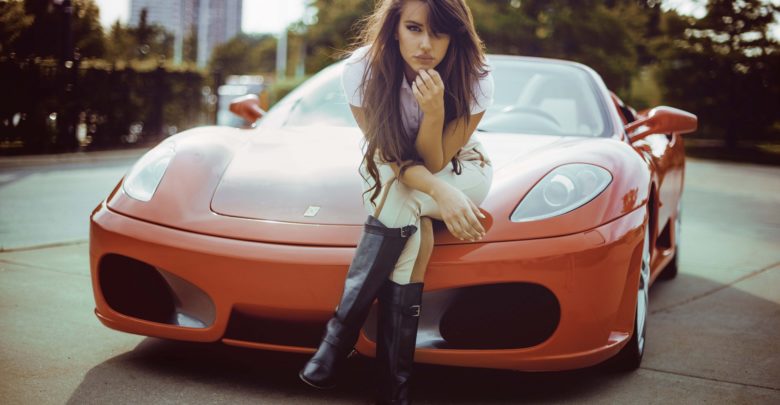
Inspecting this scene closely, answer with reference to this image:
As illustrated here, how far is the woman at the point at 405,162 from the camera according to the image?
8.30ft

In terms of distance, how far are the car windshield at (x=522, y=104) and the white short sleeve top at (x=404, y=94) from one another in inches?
41.3

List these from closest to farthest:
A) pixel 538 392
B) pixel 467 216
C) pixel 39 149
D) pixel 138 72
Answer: pixel 467 216 < pixel 538 392 < pixel 39 149 < pixel 138 72

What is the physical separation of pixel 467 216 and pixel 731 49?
24.5 m

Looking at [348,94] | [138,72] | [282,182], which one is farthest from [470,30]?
[138,72]

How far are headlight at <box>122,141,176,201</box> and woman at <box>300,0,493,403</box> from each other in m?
0.79

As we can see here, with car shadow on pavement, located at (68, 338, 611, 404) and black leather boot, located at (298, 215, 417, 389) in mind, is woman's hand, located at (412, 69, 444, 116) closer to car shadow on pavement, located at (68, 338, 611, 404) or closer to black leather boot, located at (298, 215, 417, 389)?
black leather boot, located at (298, 215, 417, 389)

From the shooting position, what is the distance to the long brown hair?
264cm

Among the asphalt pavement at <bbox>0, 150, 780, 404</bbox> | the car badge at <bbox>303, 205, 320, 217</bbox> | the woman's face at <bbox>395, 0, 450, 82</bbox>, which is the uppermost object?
the woman's face at <bbox>395, 0, 450, 82</bbox>

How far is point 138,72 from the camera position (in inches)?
559

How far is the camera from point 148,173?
315 centimetres

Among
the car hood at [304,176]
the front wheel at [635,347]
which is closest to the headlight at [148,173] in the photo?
the car hood at [304,176]

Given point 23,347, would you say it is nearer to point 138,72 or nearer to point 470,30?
point 470,30

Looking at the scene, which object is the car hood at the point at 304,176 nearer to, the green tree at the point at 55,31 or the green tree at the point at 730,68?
the green tree at the point at 55,31

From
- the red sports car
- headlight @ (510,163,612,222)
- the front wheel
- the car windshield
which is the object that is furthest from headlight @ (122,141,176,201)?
the front wheel
